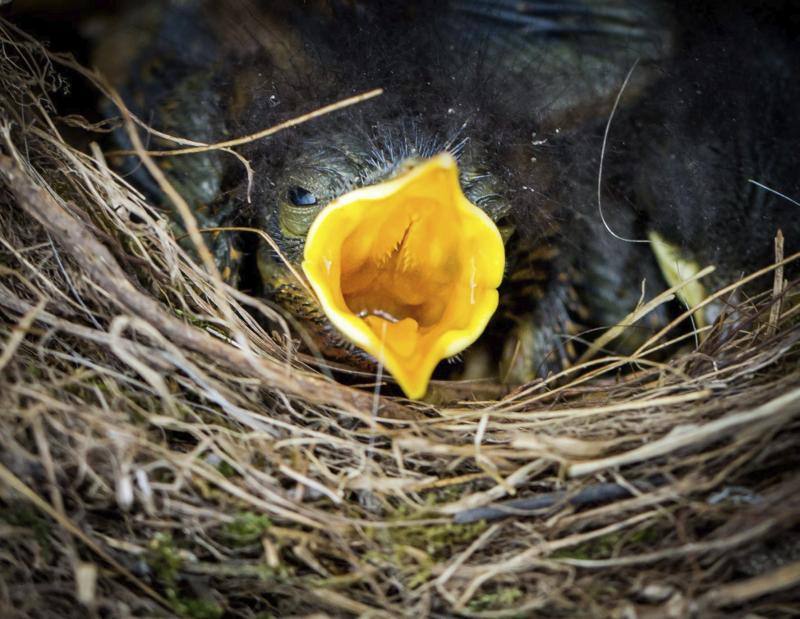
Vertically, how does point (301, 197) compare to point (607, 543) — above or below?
above

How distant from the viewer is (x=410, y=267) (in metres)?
1.21

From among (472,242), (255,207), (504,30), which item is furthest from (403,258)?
(504,30)

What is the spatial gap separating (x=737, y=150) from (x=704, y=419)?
68 centimetres

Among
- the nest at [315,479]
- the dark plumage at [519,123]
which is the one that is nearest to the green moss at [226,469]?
the nest at [315,479]

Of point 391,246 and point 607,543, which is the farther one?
point 391,246

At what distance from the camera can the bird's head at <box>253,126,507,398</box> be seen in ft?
3.22

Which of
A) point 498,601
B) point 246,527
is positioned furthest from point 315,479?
point 498,601

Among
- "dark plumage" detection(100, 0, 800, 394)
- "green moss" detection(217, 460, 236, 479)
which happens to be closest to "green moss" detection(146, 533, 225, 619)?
"green moss" detection(217, 460, 236, 479)

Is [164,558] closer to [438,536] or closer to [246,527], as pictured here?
[246,527]

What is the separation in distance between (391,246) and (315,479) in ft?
1.44

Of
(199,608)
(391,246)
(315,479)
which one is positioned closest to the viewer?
(199,608)

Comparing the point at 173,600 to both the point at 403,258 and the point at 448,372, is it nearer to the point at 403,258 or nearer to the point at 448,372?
the point at 403,258

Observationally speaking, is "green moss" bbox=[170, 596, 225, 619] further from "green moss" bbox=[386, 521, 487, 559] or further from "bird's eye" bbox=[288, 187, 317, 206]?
"bird's eye" bbox=[288, 187, 317, 206]

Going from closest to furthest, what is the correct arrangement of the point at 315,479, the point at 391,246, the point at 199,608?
the point at 199,608 < the point at 315,479 < the point at 391,246
